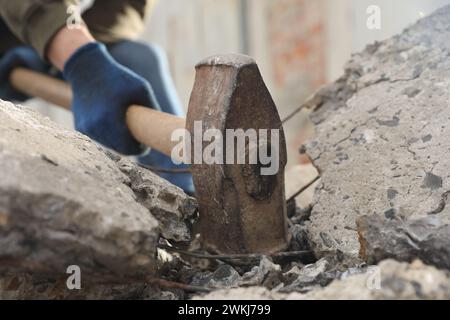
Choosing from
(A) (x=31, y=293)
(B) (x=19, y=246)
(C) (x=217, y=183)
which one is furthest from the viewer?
(C) (x=217, y=183)

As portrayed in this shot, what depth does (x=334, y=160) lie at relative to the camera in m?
1.55

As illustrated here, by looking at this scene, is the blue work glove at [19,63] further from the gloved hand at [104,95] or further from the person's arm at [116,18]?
the gloved hand at [104,95]

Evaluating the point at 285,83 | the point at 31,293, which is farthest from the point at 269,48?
the point at 31,293

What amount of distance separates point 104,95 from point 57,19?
1.23ft

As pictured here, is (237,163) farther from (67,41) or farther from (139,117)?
(67,41)

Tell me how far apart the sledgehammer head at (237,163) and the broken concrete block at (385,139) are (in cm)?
15

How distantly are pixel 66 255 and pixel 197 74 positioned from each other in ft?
1.84

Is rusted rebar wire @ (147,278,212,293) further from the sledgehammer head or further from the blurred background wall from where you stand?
the blurred background wall

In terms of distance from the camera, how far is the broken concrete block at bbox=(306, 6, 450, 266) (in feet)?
4.40

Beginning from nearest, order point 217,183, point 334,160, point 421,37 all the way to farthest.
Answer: point 217,183 < point 334,160 < point 421,37

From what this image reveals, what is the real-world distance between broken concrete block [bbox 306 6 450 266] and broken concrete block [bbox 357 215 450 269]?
139 millimetres

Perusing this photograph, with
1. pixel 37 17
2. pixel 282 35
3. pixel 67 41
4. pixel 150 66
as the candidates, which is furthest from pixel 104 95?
pixel 282 35

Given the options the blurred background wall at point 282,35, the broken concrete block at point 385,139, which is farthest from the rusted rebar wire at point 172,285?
the blurred background wall at point 282,35
